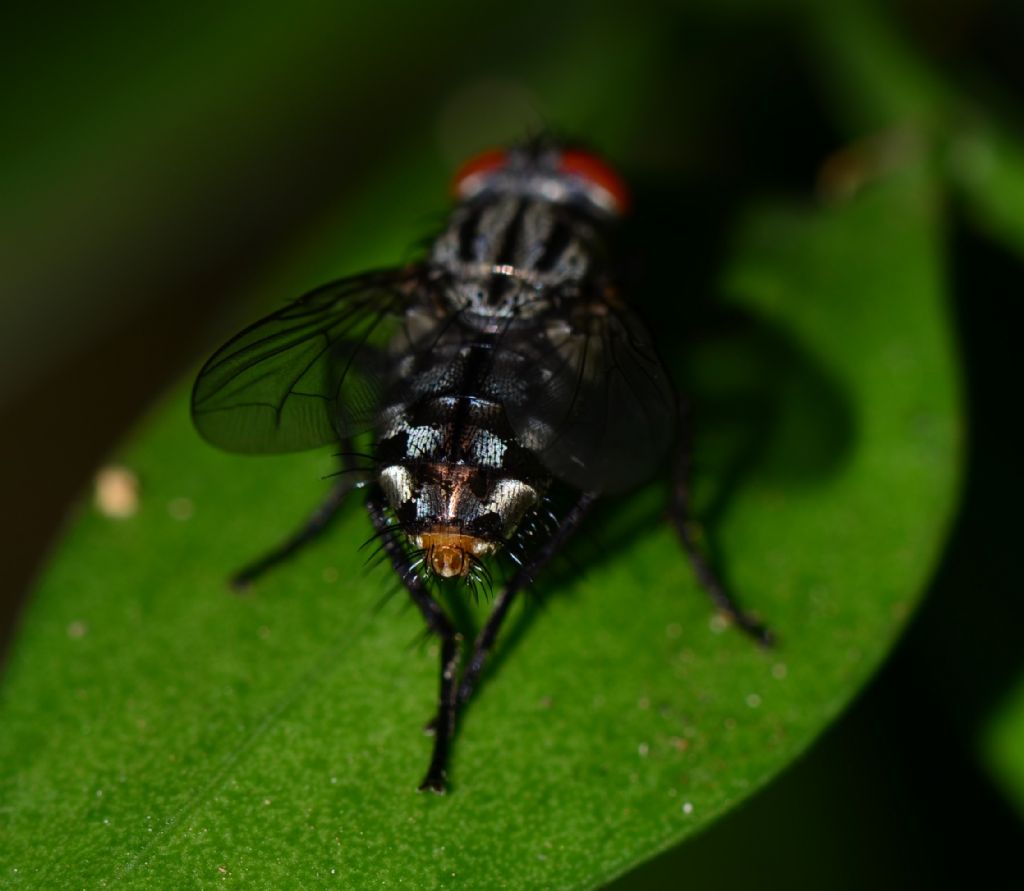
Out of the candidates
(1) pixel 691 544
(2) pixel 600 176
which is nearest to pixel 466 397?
(1) pixel 691 544

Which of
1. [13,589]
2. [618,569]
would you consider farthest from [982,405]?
[13,589]

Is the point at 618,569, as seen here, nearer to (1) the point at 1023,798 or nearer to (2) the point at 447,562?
(2) the point at 447,562

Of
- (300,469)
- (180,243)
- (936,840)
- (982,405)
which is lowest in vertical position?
(936,840)

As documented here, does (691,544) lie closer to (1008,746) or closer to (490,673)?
(490,673)

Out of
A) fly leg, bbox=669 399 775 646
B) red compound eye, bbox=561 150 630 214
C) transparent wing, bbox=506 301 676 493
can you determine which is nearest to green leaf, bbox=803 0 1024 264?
red compound eye, bbox=561 150 630 214

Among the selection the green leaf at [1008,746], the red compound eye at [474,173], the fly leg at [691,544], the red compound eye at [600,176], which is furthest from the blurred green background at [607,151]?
the fly leg at [691,544]

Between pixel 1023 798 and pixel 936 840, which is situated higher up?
pixel 1023 798

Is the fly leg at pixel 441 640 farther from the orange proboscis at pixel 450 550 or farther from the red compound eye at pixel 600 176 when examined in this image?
the red compound eye at pixel 600 176
